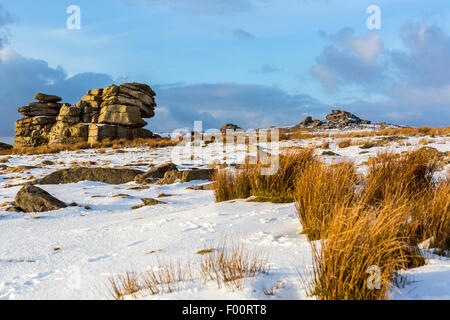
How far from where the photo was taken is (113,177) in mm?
8391

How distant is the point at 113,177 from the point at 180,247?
5.86 m

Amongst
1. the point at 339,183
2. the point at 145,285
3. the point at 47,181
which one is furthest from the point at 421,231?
the point at 47,181

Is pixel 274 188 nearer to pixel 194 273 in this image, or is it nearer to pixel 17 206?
pixel 194 273

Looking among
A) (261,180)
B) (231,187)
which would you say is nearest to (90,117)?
(231,187)

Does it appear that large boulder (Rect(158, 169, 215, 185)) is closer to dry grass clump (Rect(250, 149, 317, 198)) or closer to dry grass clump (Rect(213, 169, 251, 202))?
dry grass clump (Rect(213, 169, 251, 202))

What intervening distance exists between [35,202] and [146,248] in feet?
11.0

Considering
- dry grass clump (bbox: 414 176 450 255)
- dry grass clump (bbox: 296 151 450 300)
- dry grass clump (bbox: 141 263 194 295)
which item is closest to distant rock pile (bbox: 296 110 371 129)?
dry grass clump (bbox: 296 151 450 300)

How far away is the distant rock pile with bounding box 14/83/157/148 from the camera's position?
94.3 feet

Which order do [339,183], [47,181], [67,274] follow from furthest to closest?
[47,181], [339,183], [67,274]

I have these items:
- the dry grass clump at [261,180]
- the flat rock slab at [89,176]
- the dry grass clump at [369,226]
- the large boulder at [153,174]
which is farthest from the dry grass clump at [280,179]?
the flat rock slab at [89,176]

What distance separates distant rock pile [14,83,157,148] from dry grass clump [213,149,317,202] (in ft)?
81.6

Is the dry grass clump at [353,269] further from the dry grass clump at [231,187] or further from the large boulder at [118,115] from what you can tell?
the large boulder at [118,115]

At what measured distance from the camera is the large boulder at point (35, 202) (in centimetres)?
550

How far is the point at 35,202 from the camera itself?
A: 5.54 metres
